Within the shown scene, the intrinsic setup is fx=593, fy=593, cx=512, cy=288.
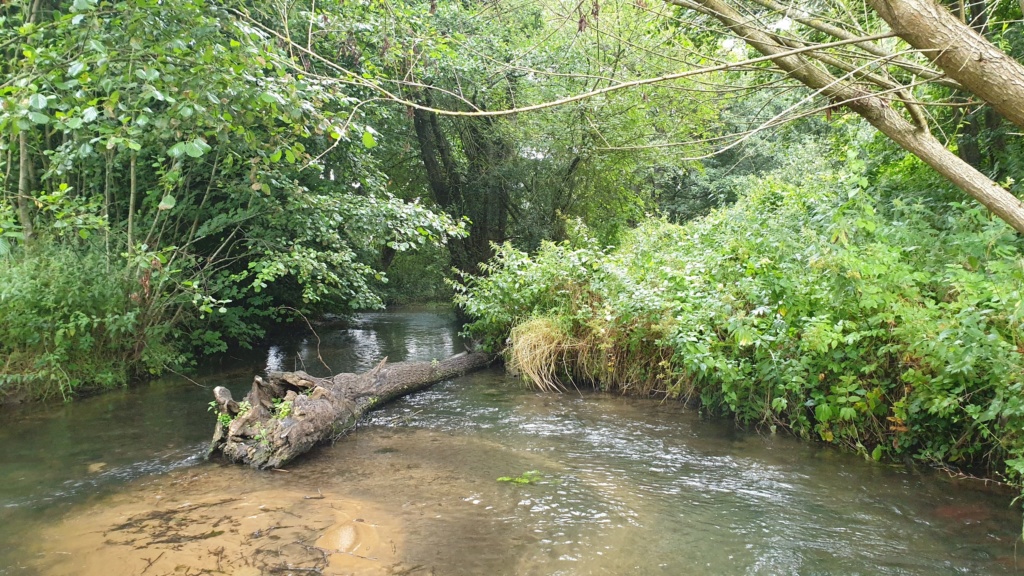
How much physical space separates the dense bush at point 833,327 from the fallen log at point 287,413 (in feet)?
8.22

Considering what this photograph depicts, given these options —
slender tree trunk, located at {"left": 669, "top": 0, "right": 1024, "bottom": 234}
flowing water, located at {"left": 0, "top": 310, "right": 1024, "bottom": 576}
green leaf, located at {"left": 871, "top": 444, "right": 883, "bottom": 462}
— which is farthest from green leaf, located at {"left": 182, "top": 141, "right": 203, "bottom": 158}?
green leaf, located at {"left": 871, "top": 444, "right": 883, "bottom": 462}

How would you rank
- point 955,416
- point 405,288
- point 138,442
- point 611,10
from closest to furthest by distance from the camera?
point 955,416, point 138,442, point 611,10, point 405,288

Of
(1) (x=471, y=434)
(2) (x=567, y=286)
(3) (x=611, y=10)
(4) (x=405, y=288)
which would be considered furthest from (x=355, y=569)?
(4) (x=405, y=288)

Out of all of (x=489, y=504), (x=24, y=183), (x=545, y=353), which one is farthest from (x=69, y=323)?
(x=489, y=504)

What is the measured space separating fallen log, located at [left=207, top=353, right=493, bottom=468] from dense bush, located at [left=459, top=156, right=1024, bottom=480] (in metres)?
2.50

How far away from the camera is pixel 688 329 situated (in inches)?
251

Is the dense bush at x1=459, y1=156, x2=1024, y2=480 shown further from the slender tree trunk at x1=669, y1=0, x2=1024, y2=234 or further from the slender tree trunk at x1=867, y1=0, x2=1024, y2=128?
the slender tree trunk at x1=867, y1=0, x2=1024, y2=128

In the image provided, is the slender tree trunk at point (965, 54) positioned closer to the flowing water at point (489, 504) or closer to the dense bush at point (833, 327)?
the dense bush at point (833, 327)

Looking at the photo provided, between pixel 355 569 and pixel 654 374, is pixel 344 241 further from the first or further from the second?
pixel 355 569

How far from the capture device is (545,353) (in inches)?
336

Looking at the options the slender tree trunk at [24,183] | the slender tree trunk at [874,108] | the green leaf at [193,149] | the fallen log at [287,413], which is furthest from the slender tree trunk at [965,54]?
the slender tree trunk at [24,183]

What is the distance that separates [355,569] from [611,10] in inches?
460

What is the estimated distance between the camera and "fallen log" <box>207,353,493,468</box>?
5.61 meters

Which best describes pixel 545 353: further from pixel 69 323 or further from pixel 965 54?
pixel 69 323
